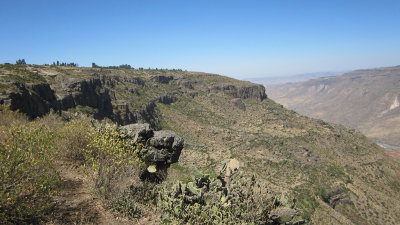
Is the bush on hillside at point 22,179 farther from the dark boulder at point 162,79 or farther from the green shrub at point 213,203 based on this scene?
the dark boulder at point 162,79

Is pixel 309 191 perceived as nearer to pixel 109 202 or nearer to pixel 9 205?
pixel 109 202

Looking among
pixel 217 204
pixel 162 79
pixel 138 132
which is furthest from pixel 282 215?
pixel 162 79

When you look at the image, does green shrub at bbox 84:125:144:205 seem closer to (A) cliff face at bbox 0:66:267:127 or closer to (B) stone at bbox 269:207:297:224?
(B) stone at bbox 269:207:297:224

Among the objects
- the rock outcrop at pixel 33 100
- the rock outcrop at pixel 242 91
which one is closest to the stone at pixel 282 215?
the rock outcrop at pixel 33 100

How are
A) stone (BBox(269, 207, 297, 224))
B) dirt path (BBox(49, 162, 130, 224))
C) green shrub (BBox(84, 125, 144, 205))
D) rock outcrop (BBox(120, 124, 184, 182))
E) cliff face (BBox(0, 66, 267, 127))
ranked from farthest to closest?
cliff face (BBox(0, 66, 267, 127)) → rock outcrop (BBox(120, 124, 184, 182)) → stone (BBox(269, 207, 297, 224)) → green shrub (BBox(84, 125, 144, 205)) → dirt path (BBox(49, 162, 130, 224))

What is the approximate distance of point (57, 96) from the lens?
33.1m

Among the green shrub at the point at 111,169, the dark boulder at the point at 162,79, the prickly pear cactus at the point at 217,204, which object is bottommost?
the prickly pear cactus at the point at 217,204

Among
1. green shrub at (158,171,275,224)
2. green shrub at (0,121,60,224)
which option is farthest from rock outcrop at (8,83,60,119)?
green shrub at (158,171,275,224)

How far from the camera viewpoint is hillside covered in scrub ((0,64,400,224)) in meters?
7.93

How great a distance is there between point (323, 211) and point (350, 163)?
2711cm

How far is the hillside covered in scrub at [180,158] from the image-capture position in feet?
26.0

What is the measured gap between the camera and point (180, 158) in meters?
40.1

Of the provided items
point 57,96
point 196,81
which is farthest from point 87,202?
point 196,81

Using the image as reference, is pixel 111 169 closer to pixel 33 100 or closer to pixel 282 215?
pixel 282 215
